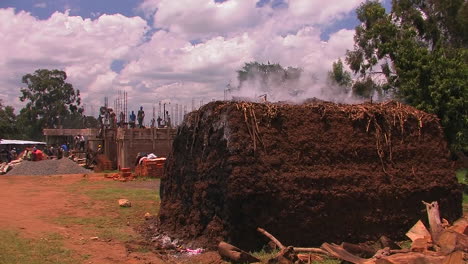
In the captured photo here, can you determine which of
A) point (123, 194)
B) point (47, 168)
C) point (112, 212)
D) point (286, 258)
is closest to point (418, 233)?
point (286, 258)

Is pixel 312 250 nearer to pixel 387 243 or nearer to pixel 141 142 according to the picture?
pixel 387 243

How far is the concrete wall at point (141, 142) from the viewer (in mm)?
A: 26808

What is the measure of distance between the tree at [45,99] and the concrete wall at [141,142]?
141 feet

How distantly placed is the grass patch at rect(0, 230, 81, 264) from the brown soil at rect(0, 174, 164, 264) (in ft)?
0.71

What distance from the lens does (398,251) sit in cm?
645

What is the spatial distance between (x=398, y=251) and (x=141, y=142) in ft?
72.4

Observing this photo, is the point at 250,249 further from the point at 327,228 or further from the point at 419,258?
the point at 419,258

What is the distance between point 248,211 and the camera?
25.3 ft

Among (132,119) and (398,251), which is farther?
(132,119)

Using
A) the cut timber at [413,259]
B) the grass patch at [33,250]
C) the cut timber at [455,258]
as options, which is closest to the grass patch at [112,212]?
the grass patch at [33,250]

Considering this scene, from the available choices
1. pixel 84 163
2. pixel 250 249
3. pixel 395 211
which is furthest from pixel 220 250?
pixel 84 163

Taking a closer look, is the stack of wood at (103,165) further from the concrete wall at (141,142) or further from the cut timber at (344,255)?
the cut timber at (344,255)

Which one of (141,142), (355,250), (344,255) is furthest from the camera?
(141,142)

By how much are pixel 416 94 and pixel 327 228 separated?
9348 mm
